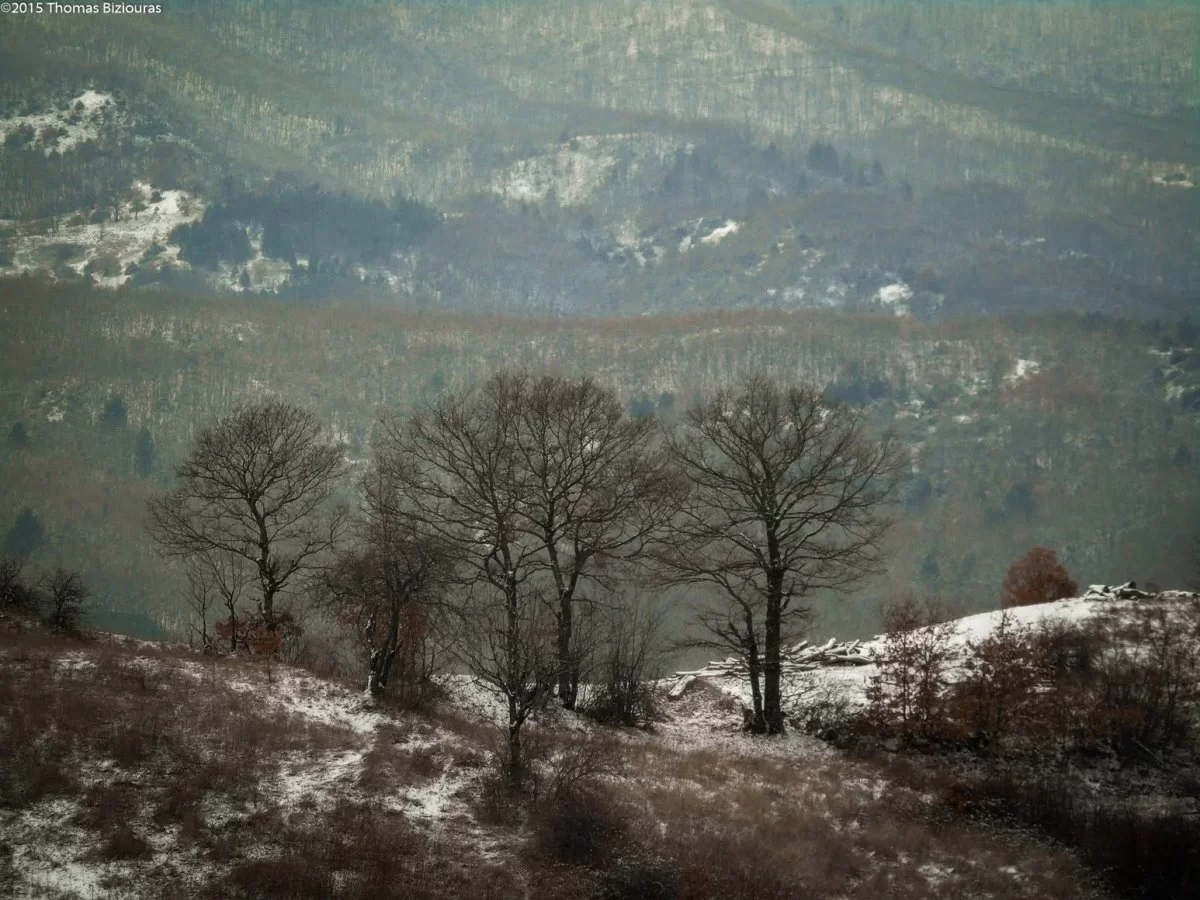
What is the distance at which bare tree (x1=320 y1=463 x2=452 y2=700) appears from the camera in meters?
32.6

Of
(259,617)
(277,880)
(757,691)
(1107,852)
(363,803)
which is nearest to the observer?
(277,880)

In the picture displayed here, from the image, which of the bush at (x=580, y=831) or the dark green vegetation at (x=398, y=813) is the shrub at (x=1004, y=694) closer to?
the dark green vegetation at (x=398, y=813)

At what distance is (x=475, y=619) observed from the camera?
3453 cm

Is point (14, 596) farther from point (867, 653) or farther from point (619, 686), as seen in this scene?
point (867, 653)

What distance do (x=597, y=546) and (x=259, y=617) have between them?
16.8 meters

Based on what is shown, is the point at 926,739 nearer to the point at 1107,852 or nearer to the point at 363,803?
the point at 1107,852

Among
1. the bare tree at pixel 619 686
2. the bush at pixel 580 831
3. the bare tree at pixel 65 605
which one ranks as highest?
the bare tree at pixel 65 605

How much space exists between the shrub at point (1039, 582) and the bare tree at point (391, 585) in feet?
101

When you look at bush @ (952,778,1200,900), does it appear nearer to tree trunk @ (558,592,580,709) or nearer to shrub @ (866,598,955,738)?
shrub @ (866,598,955,738)

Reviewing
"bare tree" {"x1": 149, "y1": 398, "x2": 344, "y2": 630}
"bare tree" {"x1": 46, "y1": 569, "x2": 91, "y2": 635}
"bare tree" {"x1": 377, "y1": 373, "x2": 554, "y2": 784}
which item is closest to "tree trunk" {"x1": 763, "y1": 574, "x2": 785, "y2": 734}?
"bare tree" {"x1": 377, "y1": 373, "x2": 554, "y2": 784}

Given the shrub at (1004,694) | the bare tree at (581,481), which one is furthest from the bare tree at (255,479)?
the shrub at (1004,694)

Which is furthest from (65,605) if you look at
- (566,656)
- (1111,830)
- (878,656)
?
(1111,830)

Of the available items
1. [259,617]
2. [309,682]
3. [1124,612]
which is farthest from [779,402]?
[259,617]

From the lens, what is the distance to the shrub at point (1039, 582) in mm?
56594
